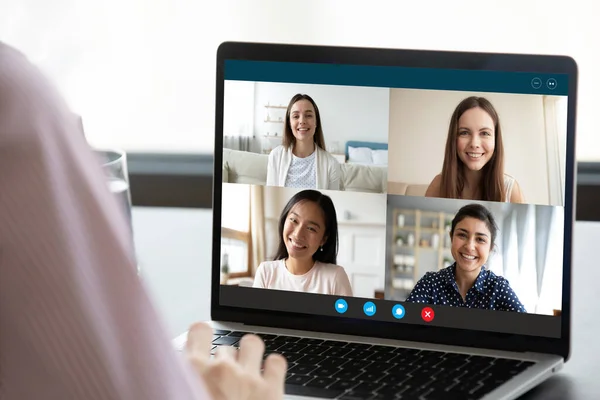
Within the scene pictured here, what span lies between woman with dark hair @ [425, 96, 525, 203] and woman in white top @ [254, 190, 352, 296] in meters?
0.11

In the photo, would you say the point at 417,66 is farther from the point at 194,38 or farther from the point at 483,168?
the point at 194,38

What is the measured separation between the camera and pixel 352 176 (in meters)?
0.90

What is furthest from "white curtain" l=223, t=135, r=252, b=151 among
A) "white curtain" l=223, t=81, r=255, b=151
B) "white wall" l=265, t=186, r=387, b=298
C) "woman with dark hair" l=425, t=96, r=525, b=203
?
"woman with dark hair" l=425, t=96, r=525, b=203

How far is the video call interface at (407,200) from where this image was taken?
86 centimetres

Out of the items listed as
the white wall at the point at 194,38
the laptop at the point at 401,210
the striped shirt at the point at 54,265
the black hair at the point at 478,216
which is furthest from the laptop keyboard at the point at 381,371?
the white wall at the point at 194,38

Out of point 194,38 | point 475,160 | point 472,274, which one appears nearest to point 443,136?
point 475,160

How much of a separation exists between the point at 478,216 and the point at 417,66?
0.17m

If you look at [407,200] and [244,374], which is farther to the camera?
[407,200]

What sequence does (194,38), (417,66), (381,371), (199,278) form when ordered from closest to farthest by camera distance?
(381,371)
(417,66)
(199,278)
(194,38)

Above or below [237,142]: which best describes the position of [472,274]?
below

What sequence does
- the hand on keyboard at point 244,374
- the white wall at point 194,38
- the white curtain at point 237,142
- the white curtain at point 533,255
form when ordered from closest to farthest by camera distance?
1. the hand on keyboard at point 244,374
2. the white curtain at point 533,255
3. the white curtain at point 237,142
4. the white wall at point 194,38

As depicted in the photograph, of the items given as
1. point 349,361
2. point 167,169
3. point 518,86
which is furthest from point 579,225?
point 167,169

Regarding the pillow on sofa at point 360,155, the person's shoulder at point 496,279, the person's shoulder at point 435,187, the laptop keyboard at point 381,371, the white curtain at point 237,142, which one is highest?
the white curtain at point 237,142

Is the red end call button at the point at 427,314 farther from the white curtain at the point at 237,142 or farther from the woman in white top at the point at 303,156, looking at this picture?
the white curtain at the point at 237,142
